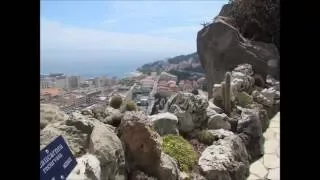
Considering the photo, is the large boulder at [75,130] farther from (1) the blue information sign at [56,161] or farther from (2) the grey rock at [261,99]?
(2) the grey rock at [261,99]

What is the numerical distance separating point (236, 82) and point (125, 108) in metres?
3.06

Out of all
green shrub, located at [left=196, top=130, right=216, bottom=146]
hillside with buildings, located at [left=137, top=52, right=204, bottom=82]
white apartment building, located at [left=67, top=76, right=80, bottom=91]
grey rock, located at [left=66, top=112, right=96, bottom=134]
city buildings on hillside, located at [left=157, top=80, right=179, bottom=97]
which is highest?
hillside with buildings, located at [left=137, top=52, right=204, bottom=82]

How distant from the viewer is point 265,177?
17.0 feet

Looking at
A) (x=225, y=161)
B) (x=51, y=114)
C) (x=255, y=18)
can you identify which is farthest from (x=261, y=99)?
(x=51, y=114)

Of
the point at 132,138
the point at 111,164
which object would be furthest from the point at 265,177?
the point at 111,164

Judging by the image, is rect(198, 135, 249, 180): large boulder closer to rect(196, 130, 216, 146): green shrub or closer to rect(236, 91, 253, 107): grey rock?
rect(196, 130, 216, 146): green shrub

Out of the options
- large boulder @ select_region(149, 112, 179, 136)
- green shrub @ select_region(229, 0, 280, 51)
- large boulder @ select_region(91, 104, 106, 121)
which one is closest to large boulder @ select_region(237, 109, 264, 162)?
large boulder @ select_region(149, 112, 179, 136)

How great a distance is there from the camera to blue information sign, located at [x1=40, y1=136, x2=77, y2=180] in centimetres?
237

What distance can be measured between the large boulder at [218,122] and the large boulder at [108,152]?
2390 mm

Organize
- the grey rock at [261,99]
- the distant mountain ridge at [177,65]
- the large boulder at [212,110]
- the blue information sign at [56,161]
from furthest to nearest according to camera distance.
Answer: the distant mountain ridge at [177,65], the grey rock at [261,99], the large boulder at [212,110], the blue information sign at [56,161]

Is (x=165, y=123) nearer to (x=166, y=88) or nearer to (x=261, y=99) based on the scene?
(x=166, y=88)

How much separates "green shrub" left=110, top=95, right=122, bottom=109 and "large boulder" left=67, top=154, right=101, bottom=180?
210cm

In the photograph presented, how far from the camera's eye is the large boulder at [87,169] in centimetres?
319

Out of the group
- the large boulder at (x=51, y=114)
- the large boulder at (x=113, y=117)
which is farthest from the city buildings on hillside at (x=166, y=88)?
the large boulder at (x=51, y=114)
